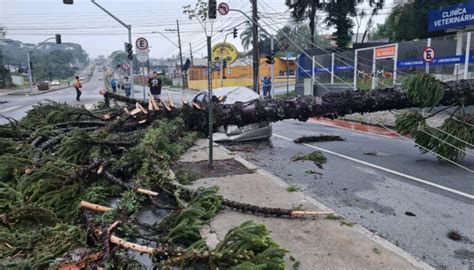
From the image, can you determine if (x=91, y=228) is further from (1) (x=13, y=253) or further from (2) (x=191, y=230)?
(2) (x=191, y=230)

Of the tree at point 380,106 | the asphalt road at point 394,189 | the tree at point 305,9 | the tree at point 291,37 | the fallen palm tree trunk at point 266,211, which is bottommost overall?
the asphalt road at point 394,189

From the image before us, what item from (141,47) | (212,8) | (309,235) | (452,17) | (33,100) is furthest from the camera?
(33,100)

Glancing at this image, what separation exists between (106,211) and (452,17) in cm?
2548

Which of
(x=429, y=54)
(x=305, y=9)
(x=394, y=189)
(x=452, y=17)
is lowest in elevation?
(x=394, y=189)

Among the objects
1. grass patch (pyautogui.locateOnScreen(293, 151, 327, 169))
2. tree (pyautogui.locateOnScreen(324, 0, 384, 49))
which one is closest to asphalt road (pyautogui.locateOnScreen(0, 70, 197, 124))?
grass patch (pyautogui.locateOnScreen(293, 151, 327, 169))

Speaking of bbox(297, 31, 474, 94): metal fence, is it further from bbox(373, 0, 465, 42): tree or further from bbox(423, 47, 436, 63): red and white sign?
bbox(373, 0, 465, 42): tree

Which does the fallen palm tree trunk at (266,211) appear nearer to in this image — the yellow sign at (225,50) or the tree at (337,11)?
the yellow sign at (225,50)

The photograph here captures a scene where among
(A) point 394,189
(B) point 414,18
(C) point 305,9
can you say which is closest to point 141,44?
(A) point 394,189

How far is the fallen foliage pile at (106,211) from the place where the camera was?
381 centimetres

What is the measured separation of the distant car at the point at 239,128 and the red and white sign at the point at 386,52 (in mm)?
8947

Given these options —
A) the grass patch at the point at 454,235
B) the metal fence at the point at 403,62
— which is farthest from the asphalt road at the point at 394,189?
the metal fence at the point at 403,62

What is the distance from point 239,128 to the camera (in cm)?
1149

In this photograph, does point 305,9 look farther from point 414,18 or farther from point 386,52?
point 386,52

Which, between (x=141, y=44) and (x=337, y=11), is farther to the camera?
(x=337, y=11)
